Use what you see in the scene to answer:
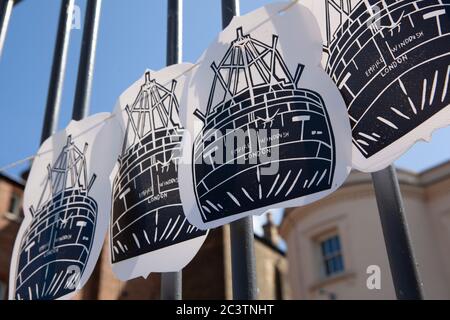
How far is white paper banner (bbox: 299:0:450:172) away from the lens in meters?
2.65

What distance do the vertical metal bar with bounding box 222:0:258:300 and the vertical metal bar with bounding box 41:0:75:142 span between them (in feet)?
8.55

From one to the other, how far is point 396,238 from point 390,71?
0.85 m

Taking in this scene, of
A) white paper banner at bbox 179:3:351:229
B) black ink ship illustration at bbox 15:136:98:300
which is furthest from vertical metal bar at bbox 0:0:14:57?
white paper banner at bbox 179:3:351:229

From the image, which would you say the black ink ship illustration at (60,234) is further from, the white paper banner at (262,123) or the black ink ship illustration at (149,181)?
the white paper banner at (262,123)

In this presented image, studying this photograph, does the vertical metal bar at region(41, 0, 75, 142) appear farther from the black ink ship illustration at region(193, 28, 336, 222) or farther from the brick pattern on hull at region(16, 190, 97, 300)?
the black ink ship illustration at region(193, 28, 336, 222)

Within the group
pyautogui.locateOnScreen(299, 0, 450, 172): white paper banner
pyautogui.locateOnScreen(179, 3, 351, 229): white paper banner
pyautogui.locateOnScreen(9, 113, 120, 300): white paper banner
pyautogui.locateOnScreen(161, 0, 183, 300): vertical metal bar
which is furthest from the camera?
pyautogui.locateOnScreen(161, 0, 183, 300): vertical metal bar

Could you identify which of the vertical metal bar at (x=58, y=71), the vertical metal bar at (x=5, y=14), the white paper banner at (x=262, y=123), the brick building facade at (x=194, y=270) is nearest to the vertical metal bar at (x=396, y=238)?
the white paper banner at (x=262, y=123)

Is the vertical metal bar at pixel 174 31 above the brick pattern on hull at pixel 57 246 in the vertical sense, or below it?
above

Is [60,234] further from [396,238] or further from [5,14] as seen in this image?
[5,14]

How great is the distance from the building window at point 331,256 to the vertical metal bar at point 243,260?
13078mm

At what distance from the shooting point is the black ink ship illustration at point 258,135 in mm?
2988

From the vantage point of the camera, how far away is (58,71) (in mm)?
5562
